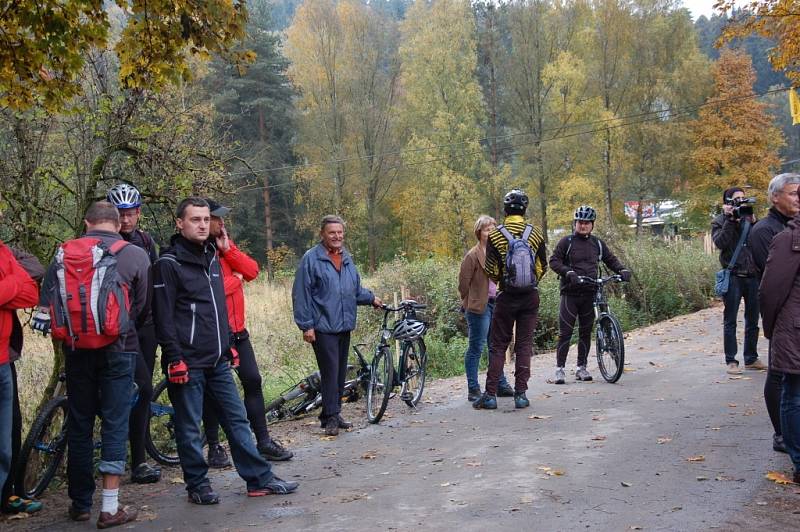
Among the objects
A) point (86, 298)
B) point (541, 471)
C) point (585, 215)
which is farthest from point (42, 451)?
point (585, 215)

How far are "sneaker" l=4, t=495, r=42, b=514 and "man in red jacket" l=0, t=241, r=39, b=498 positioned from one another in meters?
0.49

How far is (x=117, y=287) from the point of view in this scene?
542cm

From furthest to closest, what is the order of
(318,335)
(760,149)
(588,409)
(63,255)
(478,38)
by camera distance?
(478,38), (760,149), (588,409), (318,335), (63,255)

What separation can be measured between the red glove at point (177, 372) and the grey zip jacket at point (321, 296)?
242cm

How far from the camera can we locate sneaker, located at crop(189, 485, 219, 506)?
597 cm

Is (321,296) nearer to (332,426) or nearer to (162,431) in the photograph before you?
(332,426)

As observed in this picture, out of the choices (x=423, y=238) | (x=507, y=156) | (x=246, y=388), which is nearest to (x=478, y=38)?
(x=507, y=156)

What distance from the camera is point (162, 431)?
26.8ft

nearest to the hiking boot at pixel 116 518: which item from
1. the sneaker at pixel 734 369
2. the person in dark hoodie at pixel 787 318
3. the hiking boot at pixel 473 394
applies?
the person in dark hoodie at pixel 787 318

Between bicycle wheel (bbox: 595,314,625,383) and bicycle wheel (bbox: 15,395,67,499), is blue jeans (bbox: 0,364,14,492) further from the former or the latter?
bicycle wheel (bbox: 595,314,625,383)

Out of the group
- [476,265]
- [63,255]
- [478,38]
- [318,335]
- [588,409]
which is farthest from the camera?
[478,38]

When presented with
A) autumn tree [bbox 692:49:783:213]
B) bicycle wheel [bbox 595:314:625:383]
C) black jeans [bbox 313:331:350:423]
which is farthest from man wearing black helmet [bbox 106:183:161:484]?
autumn tree [bbox 692:49:783:213]

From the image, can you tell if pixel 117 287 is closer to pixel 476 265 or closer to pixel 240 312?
pixel 240 312

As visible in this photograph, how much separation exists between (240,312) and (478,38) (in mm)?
44221
